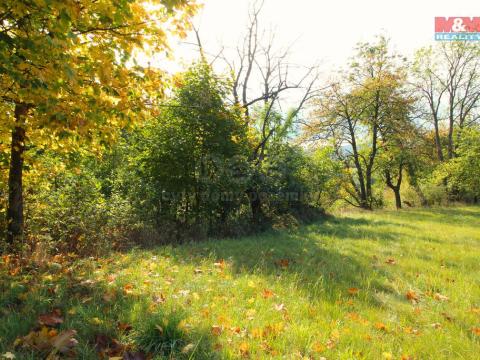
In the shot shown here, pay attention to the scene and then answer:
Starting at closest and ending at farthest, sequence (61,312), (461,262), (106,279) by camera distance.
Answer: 1. (61,312)
2. (106,279)
3. (461,262)

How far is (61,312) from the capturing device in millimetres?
3236

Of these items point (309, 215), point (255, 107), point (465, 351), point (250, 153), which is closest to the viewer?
point (465, 351)

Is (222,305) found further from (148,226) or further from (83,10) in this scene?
(148,226)

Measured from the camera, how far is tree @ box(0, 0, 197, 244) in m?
3.74

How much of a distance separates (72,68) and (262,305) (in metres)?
3.81

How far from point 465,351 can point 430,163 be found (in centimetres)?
3142

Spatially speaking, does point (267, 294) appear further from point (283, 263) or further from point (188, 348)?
point (283, 263)

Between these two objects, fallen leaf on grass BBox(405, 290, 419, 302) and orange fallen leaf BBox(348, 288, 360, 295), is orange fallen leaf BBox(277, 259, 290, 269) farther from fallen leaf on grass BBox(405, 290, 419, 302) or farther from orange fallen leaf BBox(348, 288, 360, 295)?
fallen leaf on grass BBox(405, 290, 419, 302)

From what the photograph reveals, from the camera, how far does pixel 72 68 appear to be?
4074mm

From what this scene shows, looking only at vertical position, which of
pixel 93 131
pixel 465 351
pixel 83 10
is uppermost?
pixel 83 10

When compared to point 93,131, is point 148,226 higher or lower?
lower

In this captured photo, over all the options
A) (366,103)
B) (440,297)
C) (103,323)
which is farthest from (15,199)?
(366,103)

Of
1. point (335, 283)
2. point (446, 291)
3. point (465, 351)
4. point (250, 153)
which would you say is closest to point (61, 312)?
point (335, 283)

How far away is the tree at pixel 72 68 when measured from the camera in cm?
374
